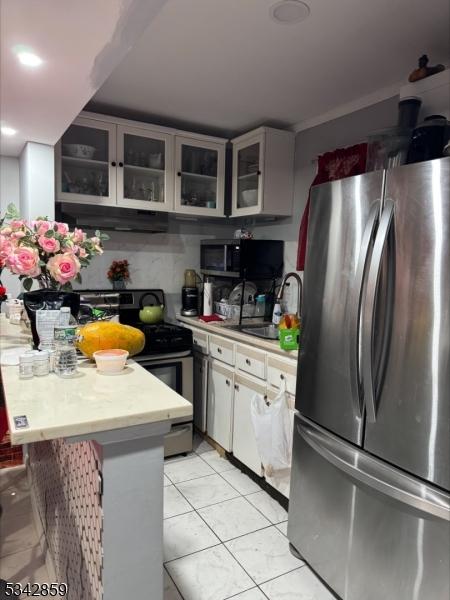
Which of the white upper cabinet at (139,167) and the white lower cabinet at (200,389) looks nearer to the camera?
the white upper cabinet at (139,167)

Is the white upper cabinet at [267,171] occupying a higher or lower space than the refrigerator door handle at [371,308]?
higher

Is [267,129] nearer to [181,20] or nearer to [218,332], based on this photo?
[181,20]

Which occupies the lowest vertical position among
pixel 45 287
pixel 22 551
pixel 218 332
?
pixel 22 551

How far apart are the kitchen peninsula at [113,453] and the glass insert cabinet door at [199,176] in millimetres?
2264

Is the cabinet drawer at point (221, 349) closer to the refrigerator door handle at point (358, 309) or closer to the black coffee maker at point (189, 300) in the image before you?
the black coffee maker at point (189, 300)

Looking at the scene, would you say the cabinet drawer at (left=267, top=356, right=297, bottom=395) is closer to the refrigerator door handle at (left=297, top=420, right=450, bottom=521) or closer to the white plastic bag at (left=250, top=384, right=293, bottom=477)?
the white plastic bag at (left=250, top=384, right=293, bottom=477)

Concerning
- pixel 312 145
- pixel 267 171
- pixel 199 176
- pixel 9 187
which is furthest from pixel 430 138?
pixel 9 187

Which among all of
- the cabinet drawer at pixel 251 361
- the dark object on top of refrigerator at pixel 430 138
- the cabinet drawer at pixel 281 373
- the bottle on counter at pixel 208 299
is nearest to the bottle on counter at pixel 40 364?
the cabinet drawer at pixel 281 373

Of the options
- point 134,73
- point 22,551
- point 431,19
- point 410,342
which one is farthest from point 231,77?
point 22,551

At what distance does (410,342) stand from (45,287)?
52.1 inches

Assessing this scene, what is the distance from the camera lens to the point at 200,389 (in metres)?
→ 3.17

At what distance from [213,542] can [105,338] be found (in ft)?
4.50

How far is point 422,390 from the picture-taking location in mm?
1355

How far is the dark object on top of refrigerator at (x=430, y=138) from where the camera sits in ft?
5.74
